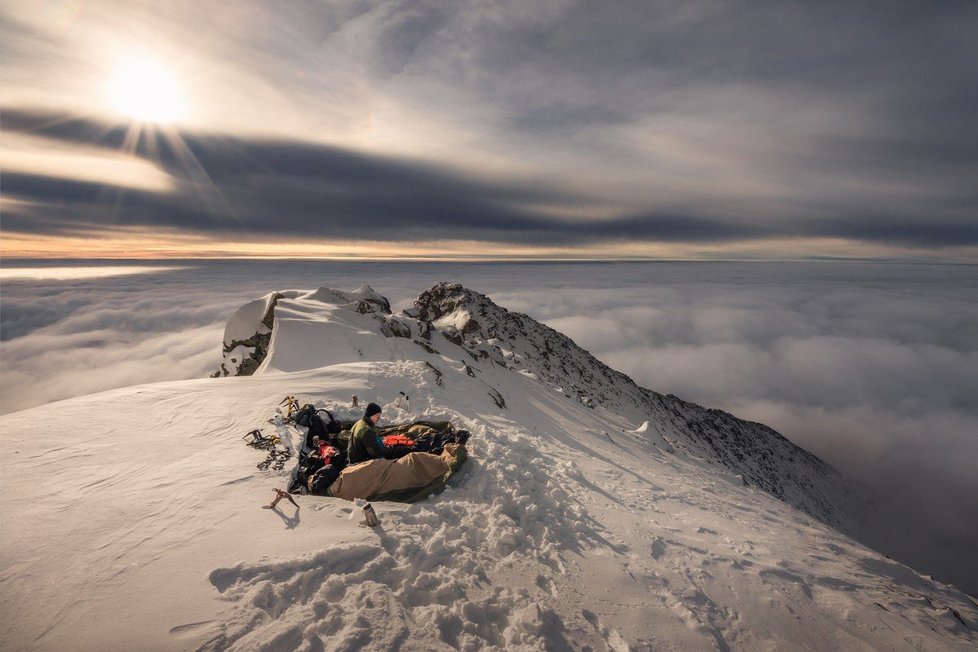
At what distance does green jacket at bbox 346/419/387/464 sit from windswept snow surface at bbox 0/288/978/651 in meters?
1.01

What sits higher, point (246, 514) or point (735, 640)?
point (246, 514)

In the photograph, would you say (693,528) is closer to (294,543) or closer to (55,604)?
→ (294,543)

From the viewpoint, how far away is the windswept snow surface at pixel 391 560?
411 cm

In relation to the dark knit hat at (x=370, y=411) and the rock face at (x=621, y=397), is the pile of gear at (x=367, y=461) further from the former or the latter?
the rock face at (x=621, y=397)

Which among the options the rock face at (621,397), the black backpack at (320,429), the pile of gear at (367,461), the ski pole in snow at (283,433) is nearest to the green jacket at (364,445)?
the pile of gear at (367,461)

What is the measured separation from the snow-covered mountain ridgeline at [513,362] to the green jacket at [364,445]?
699 centimetres

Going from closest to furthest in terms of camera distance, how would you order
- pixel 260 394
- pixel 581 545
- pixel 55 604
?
pixel 55 604 < pixel 581 545 < pixel 260 394

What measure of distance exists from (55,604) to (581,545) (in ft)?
21.8

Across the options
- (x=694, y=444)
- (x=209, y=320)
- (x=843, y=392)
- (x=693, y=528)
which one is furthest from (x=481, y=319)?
(x=843, y=392)

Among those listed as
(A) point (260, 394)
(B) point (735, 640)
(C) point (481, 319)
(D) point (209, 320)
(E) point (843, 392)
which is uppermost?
(A) point (260, 394)

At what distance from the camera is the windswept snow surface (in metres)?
4.11

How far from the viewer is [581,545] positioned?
6.05m

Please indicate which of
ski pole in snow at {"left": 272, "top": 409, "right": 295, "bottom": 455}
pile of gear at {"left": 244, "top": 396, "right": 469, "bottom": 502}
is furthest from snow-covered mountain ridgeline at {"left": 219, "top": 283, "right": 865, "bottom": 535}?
ski pole in snow at {"left": 272, "top": 409, "right": 295, "bottom": 455}

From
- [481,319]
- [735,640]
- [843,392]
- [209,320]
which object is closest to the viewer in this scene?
[735,640]
